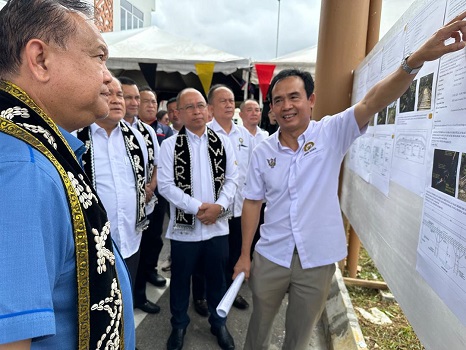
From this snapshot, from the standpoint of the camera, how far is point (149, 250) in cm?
339

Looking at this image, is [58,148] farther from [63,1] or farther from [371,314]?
[371,314]

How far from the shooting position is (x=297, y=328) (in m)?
1.96

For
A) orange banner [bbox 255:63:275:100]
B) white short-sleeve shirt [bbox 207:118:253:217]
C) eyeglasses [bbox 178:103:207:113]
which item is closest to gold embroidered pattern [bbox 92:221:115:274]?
eyeglasses [bbox 178:103:207:113]

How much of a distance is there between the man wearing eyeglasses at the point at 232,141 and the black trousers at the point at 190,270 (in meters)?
0.77

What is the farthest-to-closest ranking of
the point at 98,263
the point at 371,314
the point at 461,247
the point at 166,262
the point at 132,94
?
the point at 166,262 < the point at 132,94 < the point at 371,314 < the point at 461,247 < the point at 98,263

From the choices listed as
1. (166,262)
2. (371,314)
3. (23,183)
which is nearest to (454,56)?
(23,183)

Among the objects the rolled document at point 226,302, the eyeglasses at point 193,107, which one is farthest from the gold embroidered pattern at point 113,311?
the eyeglasses at point 193,107

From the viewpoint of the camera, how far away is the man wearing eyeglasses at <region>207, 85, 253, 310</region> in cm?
336

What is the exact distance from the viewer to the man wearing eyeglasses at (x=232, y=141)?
336 cm

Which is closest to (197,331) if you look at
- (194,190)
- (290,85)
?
(194,190)

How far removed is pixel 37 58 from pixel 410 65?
116 cm

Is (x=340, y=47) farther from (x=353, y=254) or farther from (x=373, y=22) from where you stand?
(x=353, y=254)

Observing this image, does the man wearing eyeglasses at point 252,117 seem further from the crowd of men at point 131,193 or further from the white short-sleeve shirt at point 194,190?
the white short-sleeve shirt at point 194,190

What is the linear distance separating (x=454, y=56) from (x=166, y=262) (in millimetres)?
3710
